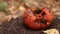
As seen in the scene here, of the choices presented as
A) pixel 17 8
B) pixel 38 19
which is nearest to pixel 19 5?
pixel 17 8

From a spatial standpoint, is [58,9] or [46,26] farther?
[58,9]

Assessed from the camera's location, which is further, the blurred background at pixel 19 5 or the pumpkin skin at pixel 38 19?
the blurred background at pixel 19 5

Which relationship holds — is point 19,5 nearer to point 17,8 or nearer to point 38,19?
point 17,8

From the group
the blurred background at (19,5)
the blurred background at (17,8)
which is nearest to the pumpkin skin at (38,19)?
the blurred background at (17,8)

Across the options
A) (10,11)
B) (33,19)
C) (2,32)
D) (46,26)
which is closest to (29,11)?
(33,19)

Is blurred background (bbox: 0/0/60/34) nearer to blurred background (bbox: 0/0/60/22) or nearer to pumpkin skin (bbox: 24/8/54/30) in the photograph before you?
blurred background (bbox: 0/0/60/22)

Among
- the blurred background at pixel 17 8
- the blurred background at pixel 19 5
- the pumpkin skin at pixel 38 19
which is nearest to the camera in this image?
the pumpkin skin at pixel 38 19

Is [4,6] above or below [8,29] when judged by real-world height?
above

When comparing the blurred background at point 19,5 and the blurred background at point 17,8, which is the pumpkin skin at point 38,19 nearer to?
the blurred background at point 17,8

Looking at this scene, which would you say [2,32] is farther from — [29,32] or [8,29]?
[29,32]

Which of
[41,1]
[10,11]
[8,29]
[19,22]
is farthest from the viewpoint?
[41,1]

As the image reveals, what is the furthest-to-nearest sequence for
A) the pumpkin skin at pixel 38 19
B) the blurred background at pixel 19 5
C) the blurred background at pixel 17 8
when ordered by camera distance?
the blurred background at pixel 19 5
the blurred background at pixel 17 8
the pumpkin skin at pixel 38 19
